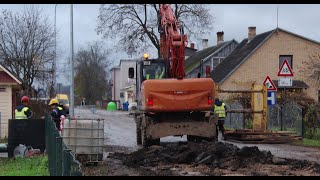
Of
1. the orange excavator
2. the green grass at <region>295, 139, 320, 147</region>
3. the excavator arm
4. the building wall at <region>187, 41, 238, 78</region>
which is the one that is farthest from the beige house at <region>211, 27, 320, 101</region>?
the orange excavator

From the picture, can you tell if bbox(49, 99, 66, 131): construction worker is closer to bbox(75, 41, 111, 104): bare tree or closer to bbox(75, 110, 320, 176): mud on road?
bbox(75, 110, 320, 176): mud on road

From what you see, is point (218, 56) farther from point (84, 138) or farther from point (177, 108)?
point (84, 138)

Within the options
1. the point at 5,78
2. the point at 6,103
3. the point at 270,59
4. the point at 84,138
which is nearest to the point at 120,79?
the point at 270,59

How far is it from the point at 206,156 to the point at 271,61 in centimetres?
3579

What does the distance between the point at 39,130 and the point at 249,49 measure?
112 ft

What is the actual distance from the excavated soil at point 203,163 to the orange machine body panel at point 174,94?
223cm

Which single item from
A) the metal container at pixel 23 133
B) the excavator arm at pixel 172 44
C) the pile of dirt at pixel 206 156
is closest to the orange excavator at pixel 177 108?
the excavator arm at pixel 172 44

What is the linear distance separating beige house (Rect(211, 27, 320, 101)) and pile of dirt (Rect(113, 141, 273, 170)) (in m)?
33.3

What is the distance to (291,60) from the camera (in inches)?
1930

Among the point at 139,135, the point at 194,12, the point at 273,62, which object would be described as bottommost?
the point at 139,135

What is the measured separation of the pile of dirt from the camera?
44.1 feet

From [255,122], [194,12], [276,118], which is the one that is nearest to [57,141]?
[255,122]

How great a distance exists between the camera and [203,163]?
13602 mm

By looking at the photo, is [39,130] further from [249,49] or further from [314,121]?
[249,49]
